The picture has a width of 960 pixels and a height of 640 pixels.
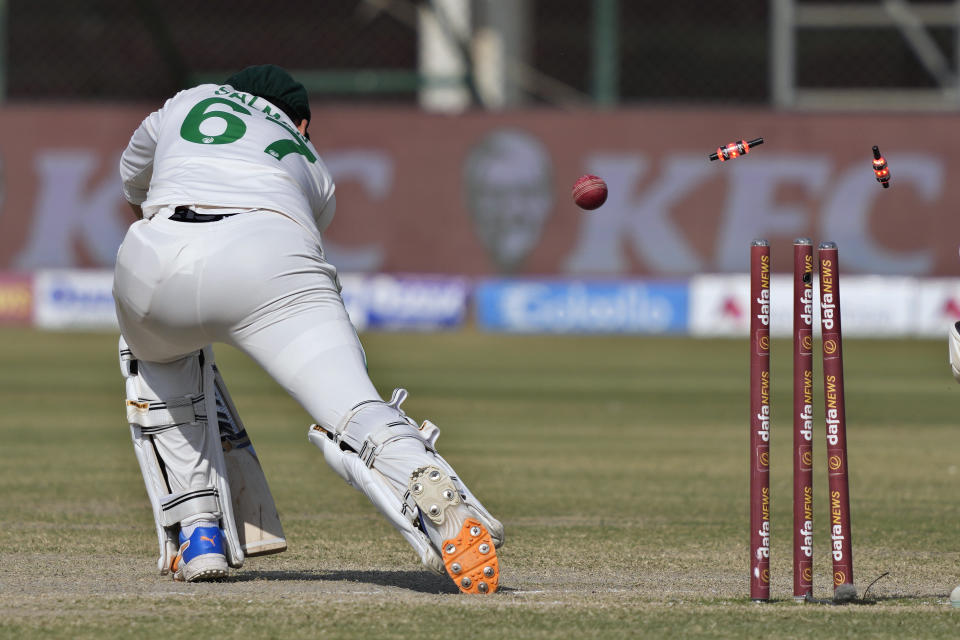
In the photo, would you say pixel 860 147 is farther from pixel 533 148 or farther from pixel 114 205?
pixel 114 205

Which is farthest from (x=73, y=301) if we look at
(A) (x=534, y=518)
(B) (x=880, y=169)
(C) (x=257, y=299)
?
(B) (x=880, y=169)

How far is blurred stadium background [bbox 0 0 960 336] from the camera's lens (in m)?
27.8

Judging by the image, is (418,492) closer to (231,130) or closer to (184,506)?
(184,506)

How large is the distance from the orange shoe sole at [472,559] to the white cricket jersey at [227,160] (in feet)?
4.24

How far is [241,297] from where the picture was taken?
579 centimetres

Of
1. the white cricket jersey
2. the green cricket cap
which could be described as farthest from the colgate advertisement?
the white cricket jersey

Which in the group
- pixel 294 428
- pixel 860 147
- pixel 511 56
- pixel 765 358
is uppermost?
pixel 511 56

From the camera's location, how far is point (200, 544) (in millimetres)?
6211

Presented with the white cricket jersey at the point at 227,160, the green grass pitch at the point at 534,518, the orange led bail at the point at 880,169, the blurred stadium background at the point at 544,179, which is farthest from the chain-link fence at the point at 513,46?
the orange led bail at the point at 880,169

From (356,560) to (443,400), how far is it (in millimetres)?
9629

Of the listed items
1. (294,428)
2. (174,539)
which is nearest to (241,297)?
(174,539)

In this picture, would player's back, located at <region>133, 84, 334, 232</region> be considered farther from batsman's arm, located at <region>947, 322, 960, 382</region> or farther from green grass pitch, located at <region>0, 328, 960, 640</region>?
batsman's arm, located at <region>947, 322, 960, 382</region>

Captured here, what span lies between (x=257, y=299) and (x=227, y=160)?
0.61 meters

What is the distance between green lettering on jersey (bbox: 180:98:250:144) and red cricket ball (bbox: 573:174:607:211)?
50.2 inches
